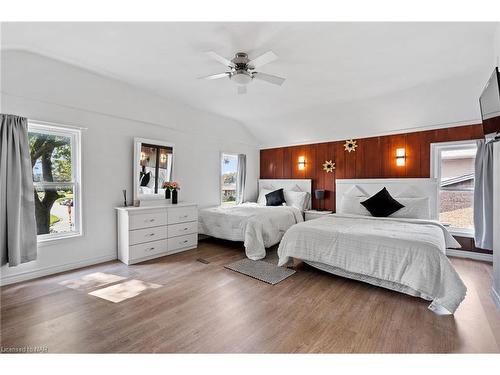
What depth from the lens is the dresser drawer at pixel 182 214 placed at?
13.6 ft

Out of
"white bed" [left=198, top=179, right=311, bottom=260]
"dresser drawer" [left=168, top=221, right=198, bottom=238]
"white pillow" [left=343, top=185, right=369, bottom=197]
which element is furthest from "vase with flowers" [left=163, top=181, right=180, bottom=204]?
"white pillow" [left=343, top=185, right=369, bottom=197]

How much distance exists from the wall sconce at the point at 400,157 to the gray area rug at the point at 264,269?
307 centimetres

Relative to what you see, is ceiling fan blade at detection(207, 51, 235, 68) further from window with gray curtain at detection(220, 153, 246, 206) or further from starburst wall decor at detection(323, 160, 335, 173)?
starburst wall decor at detection(323, 160, 335, 173)

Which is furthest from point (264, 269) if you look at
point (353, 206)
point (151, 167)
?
point (151, 167)

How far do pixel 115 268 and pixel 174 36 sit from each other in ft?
10.3

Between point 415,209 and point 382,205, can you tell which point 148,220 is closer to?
point 382,205

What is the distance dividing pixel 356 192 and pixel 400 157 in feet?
3.43

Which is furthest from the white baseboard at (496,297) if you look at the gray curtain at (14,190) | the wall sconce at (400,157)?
the gray curtain at (14,190)

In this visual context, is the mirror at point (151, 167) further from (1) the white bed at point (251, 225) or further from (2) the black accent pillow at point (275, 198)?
(2) the black accent pillow at point (275, 198)

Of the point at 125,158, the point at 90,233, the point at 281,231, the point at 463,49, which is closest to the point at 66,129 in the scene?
the point at 125,158

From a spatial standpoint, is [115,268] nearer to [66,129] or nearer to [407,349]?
[66,129]

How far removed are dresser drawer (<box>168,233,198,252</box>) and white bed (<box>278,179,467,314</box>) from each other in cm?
183

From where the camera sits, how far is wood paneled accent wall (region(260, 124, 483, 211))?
4.39 meters

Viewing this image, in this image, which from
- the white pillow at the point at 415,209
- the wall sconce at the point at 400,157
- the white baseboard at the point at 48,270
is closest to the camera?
the white baseboard at the point at 48,270
